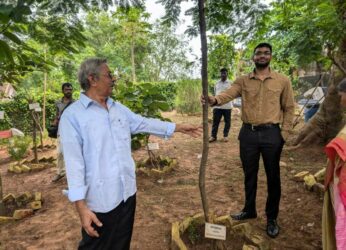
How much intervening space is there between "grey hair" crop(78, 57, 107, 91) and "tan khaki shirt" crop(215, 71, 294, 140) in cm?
132

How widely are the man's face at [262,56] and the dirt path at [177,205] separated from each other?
1.71m

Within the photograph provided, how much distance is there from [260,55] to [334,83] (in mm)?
3921

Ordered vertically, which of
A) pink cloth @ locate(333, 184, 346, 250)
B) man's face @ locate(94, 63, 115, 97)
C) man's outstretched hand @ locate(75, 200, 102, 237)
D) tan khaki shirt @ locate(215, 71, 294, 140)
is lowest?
pink cloth @ locate(333, 184, 346, 250)

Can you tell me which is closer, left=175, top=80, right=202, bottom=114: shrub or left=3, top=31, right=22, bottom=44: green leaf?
left=3, top=31, right=22, bottom=44: green leaf

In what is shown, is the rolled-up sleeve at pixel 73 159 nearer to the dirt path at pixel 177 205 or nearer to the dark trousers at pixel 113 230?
the dark trousers at pixel 113 230

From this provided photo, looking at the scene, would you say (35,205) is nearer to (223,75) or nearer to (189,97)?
(223,75)

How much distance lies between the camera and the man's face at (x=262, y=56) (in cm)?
291

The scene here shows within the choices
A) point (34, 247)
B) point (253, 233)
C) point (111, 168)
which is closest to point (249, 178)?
point (253, 233)

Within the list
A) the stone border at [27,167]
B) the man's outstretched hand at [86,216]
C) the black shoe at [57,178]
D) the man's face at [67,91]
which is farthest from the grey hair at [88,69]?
the stone border at [27,167]

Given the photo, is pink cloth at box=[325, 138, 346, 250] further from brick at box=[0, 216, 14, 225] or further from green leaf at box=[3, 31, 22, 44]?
brick at box=[0, 216, 14, 225]

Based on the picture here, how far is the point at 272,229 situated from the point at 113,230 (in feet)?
5.88

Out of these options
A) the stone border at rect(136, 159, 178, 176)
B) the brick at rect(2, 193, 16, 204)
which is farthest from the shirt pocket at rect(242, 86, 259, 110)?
the brick at rect(2, 193, 16, 204)

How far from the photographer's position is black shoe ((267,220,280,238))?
309cm

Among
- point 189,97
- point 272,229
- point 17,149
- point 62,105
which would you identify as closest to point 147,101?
point 62,105
